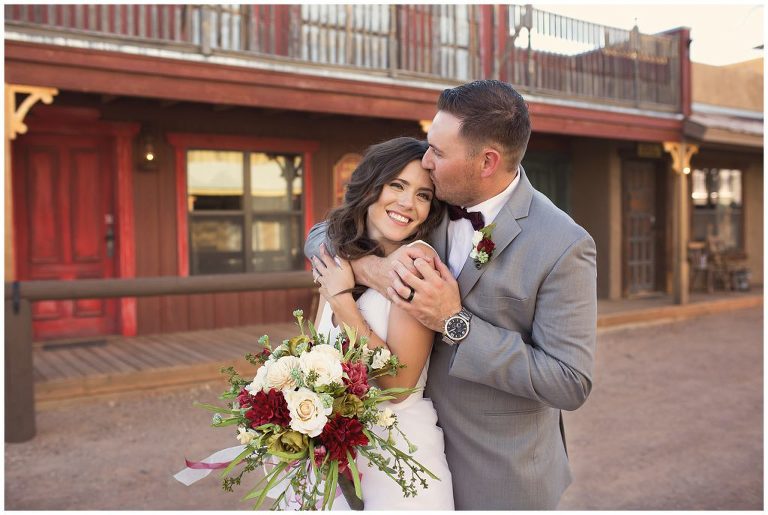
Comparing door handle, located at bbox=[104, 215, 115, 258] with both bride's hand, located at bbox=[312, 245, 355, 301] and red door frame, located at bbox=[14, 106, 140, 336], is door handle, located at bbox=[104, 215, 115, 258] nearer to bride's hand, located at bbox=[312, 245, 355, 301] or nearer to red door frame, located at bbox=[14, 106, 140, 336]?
red door frame, located at bbox=[14, 106, 140, 336]

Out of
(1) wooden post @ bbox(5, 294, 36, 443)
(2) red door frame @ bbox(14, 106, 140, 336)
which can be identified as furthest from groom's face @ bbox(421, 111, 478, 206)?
(2) red door frame @ bbox(14, 106, 140, 336)

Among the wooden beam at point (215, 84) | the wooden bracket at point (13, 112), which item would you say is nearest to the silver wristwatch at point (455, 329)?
the wooden bracket at point (13, 112)

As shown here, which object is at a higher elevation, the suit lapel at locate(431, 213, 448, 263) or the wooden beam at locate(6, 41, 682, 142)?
the wooden beam at locate(6, 41, 682, 142)

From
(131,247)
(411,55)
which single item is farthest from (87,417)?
(411,55)

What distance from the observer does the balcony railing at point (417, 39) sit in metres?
7.27

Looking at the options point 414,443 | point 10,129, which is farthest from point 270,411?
point 10,129

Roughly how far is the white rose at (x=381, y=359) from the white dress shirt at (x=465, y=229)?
0.33 m

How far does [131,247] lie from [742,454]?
670 cm

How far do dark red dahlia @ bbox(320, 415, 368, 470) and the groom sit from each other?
303mm

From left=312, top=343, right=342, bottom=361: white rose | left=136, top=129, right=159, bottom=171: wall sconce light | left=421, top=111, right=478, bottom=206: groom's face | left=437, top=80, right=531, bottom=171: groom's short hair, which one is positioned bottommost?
left=312, top=343, right=342, bottom=361: white rose

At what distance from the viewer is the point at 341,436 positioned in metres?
1.83

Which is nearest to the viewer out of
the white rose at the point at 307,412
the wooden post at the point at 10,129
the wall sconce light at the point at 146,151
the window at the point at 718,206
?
the white rose at the point at 307,412

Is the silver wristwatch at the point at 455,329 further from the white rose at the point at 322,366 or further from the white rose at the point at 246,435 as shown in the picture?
the white rose at the point at 246,435

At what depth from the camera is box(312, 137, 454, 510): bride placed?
2012 mm
